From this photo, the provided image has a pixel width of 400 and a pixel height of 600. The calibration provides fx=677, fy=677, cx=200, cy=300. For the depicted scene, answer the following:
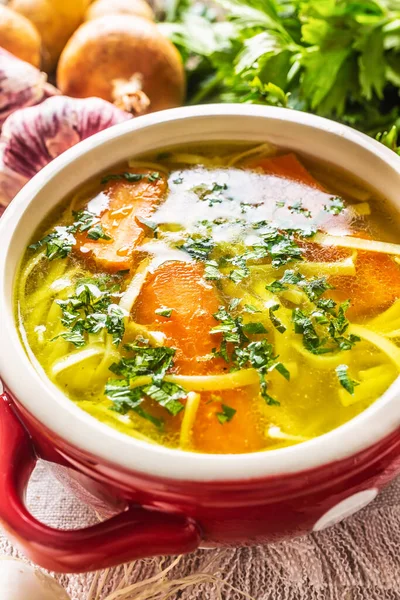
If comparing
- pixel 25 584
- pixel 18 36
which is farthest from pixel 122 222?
pixel 18 36

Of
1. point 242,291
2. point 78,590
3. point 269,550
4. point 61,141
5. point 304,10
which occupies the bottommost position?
point 78,590

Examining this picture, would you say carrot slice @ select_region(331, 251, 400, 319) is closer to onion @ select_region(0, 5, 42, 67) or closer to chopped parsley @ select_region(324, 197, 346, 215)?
chopped parsley @ select_region(324, 197, 346, 215)

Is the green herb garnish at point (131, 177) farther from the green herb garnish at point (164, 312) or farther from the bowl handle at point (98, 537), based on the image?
the bowl handle at point (98, 537)

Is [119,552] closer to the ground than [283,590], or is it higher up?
higher up

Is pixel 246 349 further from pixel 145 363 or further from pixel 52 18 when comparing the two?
pixel 52 18

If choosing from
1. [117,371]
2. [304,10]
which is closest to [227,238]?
[117,371]

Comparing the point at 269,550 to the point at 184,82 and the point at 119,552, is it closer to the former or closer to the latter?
the point at 119,552

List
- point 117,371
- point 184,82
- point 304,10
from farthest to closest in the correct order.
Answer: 1. point 184,82
2. point 304,10
3. point 117,371
